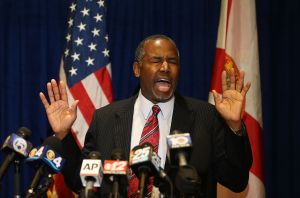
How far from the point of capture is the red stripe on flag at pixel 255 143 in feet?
11.6

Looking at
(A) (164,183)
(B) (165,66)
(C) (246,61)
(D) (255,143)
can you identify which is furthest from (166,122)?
(C) (246,61)

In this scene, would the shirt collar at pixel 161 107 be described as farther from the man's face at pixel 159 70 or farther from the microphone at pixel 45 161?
the microphone at pixel 45 161

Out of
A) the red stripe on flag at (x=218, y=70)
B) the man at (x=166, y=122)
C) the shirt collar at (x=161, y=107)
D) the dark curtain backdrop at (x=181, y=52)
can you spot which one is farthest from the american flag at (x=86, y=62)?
the shirt collar at (x=161, y=107)

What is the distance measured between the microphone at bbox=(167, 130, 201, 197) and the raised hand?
0.66m

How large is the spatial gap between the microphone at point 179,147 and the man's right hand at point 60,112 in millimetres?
874

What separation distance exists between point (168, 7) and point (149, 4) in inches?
7.3

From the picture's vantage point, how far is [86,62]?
12.5 ft

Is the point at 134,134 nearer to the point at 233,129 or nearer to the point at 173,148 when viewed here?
the point at 233,129

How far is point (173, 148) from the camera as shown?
1.65 m

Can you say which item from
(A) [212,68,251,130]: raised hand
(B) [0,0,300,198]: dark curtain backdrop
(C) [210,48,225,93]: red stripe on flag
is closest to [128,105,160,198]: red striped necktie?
(A) [212,68,251,130]: raised hand

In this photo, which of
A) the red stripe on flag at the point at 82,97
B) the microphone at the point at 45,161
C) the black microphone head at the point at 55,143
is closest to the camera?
the microphone at the point at 45,161

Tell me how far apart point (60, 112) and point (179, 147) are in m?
1.01

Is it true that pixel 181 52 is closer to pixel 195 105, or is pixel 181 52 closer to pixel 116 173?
pixel 195 105

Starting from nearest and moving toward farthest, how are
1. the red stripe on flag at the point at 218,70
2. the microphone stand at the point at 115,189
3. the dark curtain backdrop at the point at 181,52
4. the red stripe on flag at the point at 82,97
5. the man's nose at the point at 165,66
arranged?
the microphone stand at the point at 115,189, the man's nose at the point at 165,66, the red stripe on flag at the point at 218,70, the red stripe on flag at the point at 82,97, the dark curtain backdrop at the point at 181,52
